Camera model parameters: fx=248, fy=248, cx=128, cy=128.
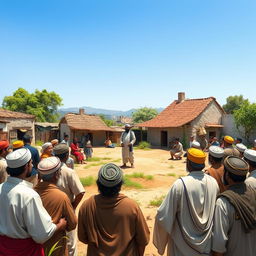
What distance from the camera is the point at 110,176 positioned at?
2318mm

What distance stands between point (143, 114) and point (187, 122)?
27.1m

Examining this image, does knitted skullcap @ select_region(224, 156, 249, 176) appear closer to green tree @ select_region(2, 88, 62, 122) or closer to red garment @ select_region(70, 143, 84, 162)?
red garment @ select_region(70, 143, 84, 162)

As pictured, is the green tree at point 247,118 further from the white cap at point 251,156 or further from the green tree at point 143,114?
the green tree at point 143,114

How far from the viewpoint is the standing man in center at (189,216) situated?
2480 mm

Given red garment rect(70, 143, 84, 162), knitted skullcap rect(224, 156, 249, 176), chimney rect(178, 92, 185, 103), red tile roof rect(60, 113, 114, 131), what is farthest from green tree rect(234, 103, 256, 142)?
knitted skullcap rect(224, 156, 249, 176)

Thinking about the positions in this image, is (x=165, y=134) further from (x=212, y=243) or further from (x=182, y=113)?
(x=212, y=243)

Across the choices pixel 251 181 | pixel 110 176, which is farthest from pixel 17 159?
pixel 251 181

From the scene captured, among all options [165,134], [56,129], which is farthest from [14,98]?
[165,134]

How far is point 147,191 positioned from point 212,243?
5.51m

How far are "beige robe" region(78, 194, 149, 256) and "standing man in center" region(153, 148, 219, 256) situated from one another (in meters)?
0.35

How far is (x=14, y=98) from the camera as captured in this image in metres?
40.6

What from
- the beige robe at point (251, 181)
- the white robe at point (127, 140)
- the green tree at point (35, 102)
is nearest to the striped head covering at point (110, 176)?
the beige robe at point (251, 181)

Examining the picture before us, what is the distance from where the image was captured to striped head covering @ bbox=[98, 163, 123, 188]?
2277 mm

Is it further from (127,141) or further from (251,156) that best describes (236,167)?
(127,141)
